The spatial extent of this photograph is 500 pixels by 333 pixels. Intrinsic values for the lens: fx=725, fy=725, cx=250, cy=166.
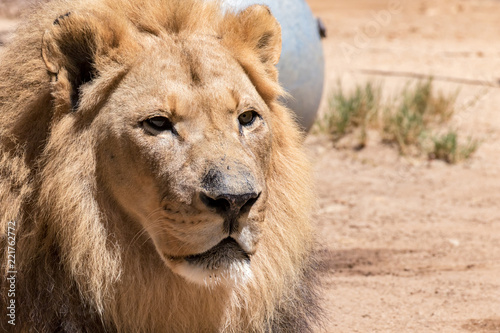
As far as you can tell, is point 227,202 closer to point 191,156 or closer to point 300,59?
point 191,156

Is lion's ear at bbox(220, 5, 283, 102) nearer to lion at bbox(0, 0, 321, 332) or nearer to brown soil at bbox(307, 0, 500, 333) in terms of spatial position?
lion at bbox(0, 0, 321, 332)

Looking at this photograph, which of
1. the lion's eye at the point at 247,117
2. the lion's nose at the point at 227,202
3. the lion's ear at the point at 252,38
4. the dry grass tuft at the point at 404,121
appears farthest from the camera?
the dry grass tuft at the point at 404,121

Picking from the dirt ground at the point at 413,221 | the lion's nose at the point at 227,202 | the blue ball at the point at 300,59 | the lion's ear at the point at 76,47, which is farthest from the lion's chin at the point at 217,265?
the blue ball at the point at 300,59

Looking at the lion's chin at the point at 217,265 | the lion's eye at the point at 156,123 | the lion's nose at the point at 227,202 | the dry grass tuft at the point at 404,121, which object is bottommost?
the dry grass tuft at the point at 404,121

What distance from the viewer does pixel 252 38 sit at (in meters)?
3.50

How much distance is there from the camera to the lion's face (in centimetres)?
282

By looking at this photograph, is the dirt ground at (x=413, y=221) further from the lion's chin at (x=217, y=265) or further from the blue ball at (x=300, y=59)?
the lion's chin at (x=217, y=265)

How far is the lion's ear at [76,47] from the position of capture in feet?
9.97

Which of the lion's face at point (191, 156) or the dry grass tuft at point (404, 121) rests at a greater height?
the lion's face at point (191, 156)

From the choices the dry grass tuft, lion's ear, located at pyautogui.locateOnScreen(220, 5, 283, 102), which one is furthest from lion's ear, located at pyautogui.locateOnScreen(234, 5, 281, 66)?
the dry grass tuft

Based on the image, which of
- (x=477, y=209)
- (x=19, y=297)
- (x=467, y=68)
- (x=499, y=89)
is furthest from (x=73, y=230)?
(x=467, y=68)

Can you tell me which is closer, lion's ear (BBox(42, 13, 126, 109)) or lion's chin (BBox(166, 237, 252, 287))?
lion's chin (BBox(166, 237, 252, 287))

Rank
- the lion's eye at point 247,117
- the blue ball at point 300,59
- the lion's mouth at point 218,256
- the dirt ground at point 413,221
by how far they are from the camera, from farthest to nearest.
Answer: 1. the blue ball at point 300,59
2. the dirt ground at point 413,221
3. the lion's eye at point 247,117
4. the lion's mouth at point 218,256

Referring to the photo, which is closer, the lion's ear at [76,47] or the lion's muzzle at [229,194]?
the lion's muzzle at [229,194]
